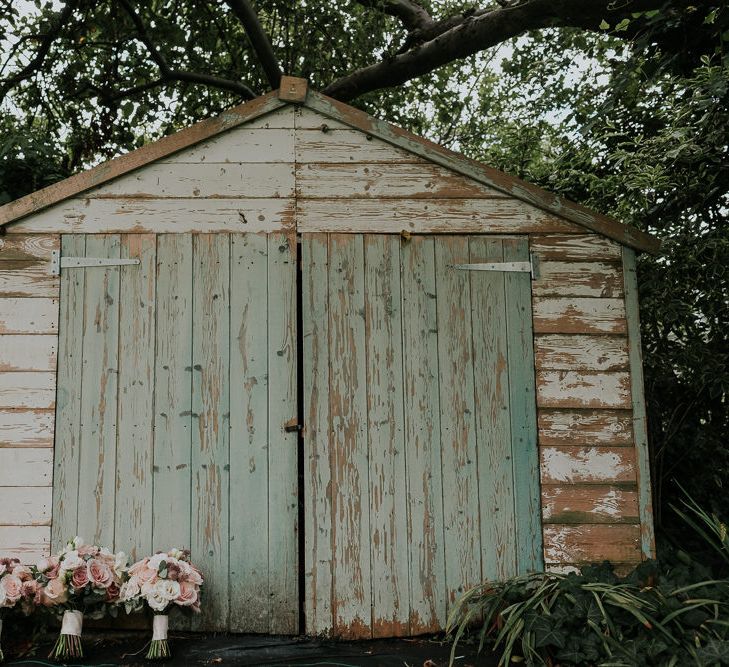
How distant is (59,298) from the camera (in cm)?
376

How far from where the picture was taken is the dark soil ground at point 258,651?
3.26 m

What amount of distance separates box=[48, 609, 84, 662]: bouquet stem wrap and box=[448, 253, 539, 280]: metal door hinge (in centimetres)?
261

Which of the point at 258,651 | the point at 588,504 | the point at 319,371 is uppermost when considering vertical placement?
the point at 319,371

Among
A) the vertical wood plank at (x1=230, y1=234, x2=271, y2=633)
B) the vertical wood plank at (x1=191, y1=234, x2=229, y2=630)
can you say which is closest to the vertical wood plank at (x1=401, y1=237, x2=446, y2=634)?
the vertical wood plank at (x1=230, y1=234, x2=271, y2=633)

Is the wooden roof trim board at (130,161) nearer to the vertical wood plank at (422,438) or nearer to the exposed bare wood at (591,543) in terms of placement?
the vertical wood plank at (422,438)

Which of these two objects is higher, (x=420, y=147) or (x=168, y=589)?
(x=420, y=147)

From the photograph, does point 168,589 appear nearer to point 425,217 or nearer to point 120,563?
Result: point 120,563

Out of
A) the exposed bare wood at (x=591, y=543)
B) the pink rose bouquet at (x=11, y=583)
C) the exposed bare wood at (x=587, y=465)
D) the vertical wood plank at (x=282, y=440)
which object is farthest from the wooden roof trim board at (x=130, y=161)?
the exposed bare wood at (x=591, y=543)

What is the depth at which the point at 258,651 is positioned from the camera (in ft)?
11.2

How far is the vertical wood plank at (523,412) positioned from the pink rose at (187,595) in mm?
1678

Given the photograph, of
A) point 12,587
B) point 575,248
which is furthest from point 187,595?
point 575,248

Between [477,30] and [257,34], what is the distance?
7.16 feet

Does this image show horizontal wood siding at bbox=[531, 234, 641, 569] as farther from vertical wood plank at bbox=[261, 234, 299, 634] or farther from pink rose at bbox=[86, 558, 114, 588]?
pink rose at bbox=[86, 558, 114, 588]

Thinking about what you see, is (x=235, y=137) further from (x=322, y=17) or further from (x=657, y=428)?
(x=322, y=17)
